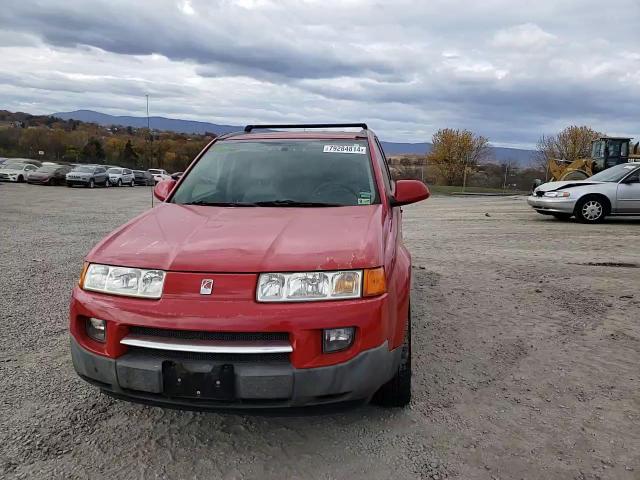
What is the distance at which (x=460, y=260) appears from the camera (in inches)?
300

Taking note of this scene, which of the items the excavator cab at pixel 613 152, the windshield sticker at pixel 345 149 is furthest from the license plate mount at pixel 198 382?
the excavator cab at pixel 613 152

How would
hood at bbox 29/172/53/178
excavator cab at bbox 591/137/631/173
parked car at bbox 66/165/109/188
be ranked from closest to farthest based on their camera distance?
excavator cab at bbox 591/137/631/173 < hood at bbox 29/172/53/178 < parked car at bbox 66/165/109/188

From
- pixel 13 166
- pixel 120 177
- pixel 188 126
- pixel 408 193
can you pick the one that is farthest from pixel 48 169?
pixel 408 193

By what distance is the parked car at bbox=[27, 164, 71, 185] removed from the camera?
32.2 meters

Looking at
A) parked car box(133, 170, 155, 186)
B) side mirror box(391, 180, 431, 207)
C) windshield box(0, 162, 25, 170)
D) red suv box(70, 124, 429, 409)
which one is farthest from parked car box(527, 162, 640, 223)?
parked car box(133, 170, 155, 186)

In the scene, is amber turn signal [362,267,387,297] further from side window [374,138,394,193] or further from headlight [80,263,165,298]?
side window [374,138,394,193]

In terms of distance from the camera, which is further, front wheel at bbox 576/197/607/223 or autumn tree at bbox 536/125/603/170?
autumn tree at bbox 536/125/603/170

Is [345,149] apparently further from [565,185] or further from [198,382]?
[565,185]

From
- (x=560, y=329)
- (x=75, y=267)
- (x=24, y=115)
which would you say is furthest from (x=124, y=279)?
(x=24, y=115)

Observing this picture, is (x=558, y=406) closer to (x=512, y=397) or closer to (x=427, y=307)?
(x=512, y=397)

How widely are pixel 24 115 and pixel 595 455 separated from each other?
99.5 metres

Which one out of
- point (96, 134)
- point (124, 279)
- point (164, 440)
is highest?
point (96, 134)

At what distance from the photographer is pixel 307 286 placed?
236cm

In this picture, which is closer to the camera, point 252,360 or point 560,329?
point 252,360
